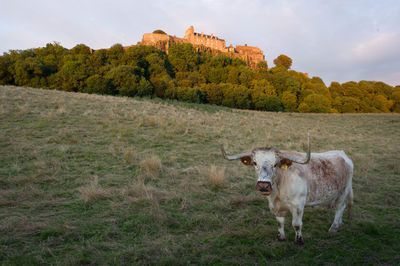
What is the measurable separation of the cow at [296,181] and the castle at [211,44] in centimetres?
8885

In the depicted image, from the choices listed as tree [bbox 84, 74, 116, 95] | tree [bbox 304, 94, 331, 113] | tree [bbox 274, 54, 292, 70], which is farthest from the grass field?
tree [bbox 274, 54, 292, 70]

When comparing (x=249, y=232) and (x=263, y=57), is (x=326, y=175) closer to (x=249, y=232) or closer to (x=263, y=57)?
(x=249, y=232)

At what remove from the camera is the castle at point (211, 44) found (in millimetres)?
89750

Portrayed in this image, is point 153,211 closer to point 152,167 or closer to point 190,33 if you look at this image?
point 152,167

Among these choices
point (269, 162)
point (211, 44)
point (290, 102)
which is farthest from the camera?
point (211, 44)

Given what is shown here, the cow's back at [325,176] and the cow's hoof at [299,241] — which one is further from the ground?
the cow's back at [325,176]

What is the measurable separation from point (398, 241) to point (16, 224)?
22.5 feet

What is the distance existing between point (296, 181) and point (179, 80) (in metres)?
58.3

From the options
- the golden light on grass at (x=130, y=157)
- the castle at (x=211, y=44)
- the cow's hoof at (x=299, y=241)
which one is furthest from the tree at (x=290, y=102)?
the cow's hoof at (x=299, y=241)

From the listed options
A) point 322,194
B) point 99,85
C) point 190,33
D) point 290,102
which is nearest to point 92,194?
point 322,194

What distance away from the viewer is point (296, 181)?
154 inches

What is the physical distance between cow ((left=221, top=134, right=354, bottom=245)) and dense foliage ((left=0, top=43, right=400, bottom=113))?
4150 centimetres

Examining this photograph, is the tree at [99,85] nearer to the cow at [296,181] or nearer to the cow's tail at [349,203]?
the cow at [296,181]

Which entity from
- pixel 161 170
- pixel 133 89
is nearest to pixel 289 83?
pixel 133 89
